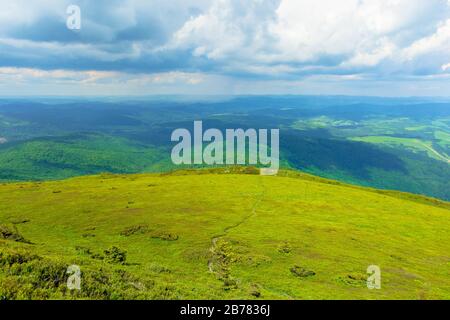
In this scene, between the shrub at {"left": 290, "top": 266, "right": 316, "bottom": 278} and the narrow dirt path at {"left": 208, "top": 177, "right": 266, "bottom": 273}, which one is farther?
the narrow dirt path at {"left": 208, "top": 177, "right": 266, "bottom": 273}

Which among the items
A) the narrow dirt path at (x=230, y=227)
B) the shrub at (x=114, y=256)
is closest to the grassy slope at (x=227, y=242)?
the narrow dirt path at (x=230, y=227)

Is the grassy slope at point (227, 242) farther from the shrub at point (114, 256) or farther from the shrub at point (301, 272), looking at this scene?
the shrub at point (114, 256)

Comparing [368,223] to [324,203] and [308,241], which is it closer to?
[324,203]

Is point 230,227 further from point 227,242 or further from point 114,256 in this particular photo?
point 114,256

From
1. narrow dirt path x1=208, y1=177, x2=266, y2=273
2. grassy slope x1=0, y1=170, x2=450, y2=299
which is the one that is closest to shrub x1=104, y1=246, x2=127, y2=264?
grassy slope x1=0, y1=170, x2=450, y2=299

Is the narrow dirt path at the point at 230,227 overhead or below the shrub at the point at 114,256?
below

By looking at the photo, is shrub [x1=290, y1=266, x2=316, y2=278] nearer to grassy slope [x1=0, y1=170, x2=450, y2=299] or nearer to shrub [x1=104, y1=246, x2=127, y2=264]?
grassy slope [x1=0, y1=170, x2=450, y2=299]

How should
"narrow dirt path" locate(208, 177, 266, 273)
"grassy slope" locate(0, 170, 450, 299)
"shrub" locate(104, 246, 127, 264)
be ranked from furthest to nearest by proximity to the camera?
"narrow dirt path" locate(208, 177, 266, 273) → "shrub" locate(104, 246, 127, 264) → "grassy slope" locate(0, 170, 450, 299)
